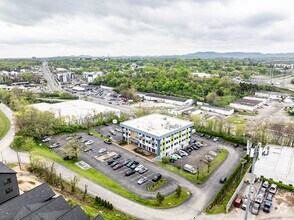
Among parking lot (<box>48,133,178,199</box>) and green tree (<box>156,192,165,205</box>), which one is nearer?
green tree (<box>156,192,165,205</box>)

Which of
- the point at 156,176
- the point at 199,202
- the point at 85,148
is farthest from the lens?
the point at 85,148

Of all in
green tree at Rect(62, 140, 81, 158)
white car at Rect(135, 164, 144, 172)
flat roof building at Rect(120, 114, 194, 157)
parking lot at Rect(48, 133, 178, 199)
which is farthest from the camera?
flat roof building at Rect(120, 114, 194, 157)

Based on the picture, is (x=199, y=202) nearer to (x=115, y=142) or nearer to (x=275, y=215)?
(x=275, y=215)

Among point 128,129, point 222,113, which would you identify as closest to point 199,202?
point 128,129

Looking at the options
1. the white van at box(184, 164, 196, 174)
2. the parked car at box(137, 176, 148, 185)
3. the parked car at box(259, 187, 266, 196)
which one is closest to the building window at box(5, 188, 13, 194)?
the parked car at box(137, 176, 148, 185)

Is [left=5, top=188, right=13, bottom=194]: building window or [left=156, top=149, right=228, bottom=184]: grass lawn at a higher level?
[left=5, top=188, right=13, bottom=194]: building window

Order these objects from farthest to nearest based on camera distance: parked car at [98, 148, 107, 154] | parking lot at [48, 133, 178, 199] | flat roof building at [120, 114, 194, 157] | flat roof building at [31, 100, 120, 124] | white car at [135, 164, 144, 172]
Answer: flat roof building at [31, 100, 120, 124]
parked car at [98, 148, 107, 154]
flat roof building at [120, 114, 194, 157]
white car at [135, 164, 144, 172]
parking lot at [48, 133, 178, 199]

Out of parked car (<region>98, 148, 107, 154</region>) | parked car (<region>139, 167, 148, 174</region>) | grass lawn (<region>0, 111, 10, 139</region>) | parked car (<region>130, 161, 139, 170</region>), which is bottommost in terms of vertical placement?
parked car (<region>139, 167, 148, 174</region>)

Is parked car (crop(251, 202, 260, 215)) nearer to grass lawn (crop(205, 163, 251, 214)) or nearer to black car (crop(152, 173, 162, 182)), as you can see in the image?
grass lawn (crop(205, 163, 251, 214))
